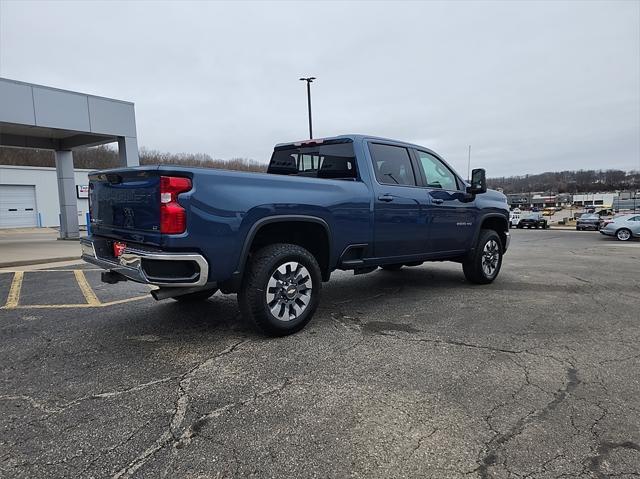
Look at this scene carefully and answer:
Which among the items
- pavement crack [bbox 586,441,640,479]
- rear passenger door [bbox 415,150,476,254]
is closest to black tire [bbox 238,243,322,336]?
rear passenger door [bbox 415,150,476,254]

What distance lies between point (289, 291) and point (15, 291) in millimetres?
5027

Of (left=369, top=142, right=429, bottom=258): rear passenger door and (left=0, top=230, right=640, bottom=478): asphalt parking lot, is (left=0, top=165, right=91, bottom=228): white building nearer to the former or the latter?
(left=0, top=230, right=640, bottom=478): asphalt parking lot

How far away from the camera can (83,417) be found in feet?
9.02

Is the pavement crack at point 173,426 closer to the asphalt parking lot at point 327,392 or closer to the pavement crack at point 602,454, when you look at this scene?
the asphalt parking lot at point 327,392

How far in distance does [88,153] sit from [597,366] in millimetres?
55194

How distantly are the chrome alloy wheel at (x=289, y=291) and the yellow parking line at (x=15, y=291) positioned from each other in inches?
149

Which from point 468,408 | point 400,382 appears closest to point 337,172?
point 400,382

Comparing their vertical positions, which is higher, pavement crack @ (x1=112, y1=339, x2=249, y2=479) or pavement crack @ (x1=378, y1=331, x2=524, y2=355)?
pavement crack @ (x1=112, y1=339, x2=249, y2=479)

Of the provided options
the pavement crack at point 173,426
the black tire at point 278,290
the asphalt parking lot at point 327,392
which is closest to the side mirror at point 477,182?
the asphalt parking lot at point 327,392

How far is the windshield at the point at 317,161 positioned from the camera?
16.7 ft

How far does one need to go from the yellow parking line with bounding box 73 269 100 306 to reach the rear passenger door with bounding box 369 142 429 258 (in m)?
3.78

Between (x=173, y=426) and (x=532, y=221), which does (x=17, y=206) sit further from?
(x=532, y=221)

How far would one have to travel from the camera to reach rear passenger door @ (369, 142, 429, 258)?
5035mm

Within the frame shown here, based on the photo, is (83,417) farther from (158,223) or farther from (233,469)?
(158,223)
